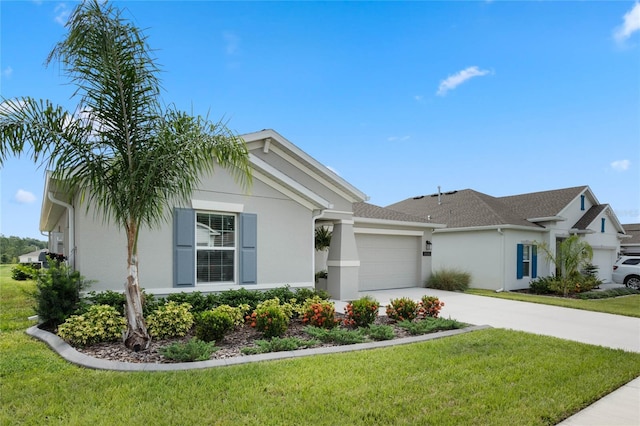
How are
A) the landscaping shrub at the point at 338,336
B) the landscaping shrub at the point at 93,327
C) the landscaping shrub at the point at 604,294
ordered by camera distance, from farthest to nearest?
the landscaping shrub at the point at 604,294 < the landscaping shrub at the point at 338,336 < the landscaping shrub at the point at 93,327

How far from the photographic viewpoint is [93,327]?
604 centimetres

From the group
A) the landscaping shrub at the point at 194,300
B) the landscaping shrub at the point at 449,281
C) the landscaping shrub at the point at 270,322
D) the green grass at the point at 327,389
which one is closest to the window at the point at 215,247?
the landscaping shrub at the point at 194,300

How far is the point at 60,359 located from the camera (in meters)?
5.25

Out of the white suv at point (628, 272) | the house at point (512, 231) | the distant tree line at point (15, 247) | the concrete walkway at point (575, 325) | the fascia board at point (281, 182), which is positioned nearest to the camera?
the concrete walkway at point (575, 325)

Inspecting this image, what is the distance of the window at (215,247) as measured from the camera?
8.68 meters

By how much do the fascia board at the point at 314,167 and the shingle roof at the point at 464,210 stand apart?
6.05 metres

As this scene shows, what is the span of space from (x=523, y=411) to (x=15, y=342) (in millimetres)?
7446

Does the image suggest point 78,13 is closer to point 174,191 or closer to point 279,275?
point 174,191

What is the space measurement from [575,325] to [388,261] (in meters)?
7.41

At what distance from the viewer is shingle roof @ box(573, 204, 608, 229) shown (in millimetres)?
20016

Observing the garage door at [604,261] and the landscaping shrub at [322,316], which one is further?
the garage door at [604,261]

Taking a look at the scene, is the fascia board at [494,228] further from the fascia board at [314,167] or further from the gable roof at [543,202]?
A: the fascia board at [314,167]

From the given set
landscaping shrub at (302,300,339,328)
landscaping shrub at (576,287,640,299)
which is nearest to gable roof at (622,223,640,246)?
landscaping shrub at (576,287,640,299)

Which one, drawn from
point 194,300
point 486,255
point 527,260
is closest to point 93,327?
point 194,300
